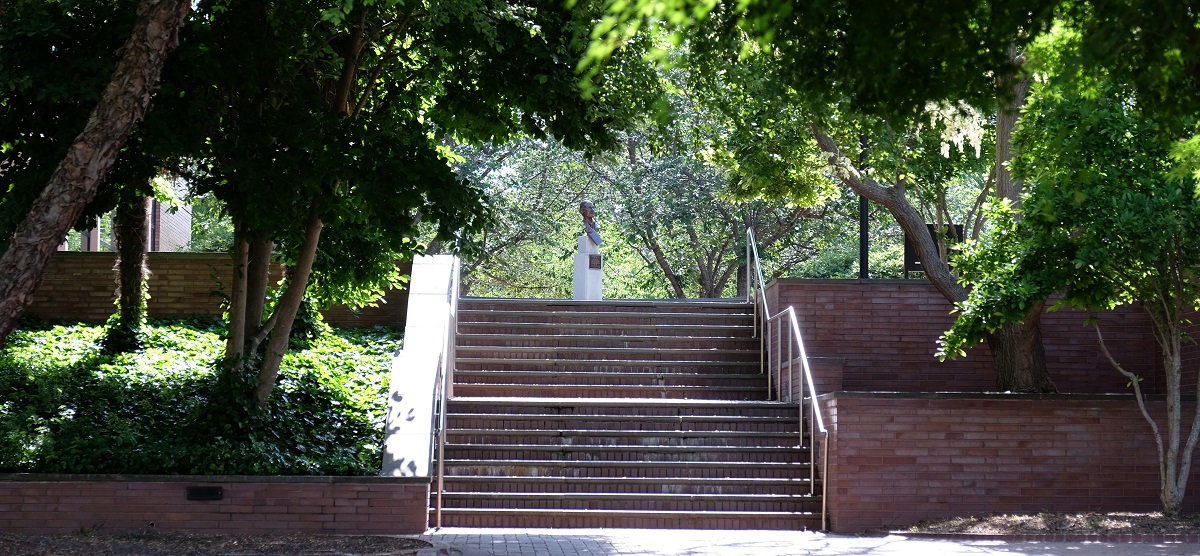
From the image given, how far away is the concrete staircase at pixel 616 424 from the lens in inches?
452

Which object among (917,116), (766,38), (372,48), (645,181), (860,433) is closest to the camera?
(766,38)

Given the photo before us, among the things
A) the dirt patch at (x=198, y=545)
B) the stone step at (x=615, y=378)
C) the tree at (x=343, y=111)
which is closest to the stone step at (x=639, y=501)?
the dirt patch at (x=198, y=545)

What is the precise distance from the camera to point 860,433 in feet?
36.4

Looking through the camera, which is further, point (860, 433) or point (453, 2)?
point (860, 433)

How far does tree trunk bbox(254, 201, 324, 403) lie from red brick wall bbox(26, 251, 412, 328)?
5034 mm

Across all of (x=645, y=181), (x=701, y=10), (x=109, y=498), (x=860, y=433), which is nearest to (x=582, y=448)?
(x=860, y=433)

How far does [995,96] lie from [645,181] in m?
20.8

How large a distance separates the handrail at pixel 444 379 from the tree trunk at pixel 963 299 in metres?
4.55

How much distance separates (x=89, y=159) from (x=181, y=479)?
3031 mm

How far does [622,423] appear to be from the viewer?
1281cm

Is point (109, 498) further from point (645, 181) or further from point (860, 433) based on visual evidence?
point (645, 181)

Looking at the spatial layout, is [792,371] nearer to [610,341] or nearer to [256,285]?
[610,341]

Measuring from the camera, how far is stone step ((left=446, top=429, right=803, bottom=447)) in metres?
12.5

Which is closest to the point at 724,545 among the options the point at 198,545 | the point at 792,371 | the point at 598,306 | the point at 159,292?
the point at 792,371
